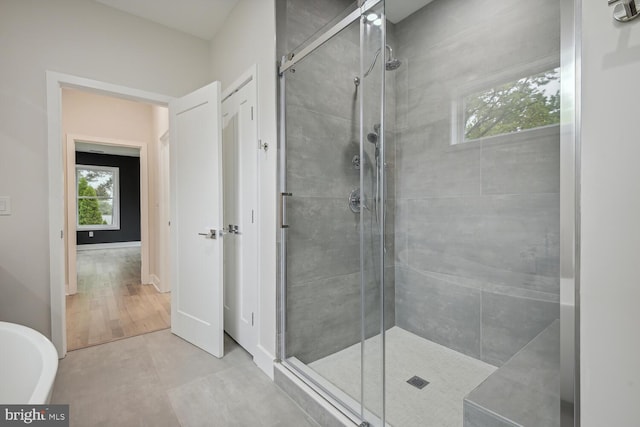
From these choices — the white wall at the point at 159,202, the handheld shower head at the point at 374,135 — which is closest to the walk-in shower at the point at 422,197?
the handheld shower head at the point at 374,135

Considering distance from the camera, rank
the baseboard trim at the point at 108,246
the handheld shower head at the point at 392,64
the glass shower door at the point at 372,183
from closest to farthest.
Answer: the glass shower door at the point at 372,183 → the handheld shower head at the point at 392,64 → the baseboard trim at the point at 108,246

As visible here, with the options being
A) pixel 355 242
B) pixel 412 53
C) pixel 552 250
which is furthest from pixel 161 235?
pixel 552 250

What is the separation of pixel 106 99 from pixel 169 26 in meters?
1.98

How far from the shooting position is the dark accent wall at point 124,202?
7.82 metres

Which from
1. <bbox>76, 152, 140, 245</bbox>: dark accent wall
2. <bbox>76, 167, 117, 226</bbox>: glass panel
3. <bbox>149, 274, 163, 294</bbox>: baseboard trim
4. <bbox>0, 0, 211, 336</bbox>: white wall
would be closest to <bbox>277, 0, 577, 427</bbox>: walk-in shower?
<bbox>0, 0, 211, 336</bbox>: white wall

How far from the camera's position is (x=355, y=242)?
6.23 feet

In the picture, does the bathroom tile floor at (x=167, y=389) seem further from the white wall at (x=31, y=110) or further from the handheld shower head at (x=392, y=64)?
the handheld shower head at (x=392, y=64)

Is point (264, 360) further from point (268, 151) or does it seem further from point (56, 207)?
point (56, 207)

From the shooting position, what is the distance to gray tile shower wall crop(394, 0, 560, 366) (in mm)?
1822

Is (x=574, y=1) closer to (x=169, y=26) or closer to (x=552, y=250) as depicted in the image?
(x=552, y=250)

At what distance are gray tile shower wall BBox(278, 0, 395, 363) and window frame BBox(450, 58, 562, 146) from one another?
2.93 feet

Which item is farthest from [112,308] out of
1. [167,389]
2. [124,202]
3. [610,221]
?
[124,202]

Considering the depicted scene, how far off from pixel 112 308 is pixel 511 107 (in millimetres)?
4241

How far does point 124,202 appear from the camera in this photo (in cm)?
828
